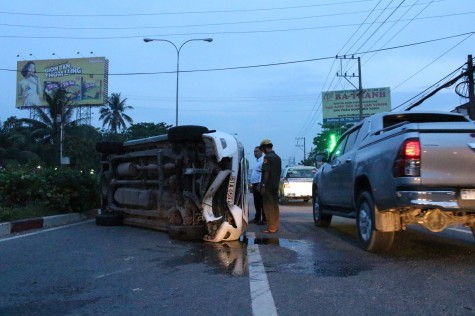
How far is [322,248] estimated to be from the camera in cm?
748

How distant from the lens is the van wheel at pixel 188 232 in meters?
7.85

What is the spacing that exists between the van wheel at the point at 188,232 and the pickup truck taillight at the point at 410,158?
347 cm

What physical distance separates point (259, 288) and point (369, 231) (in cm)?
251

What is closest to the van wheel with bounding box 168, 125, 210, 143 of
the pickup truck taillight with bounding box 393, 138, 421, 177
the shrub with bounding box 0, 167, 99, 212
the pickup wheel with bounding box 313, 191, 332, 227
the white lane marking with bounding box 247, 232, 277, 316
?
the white lane marking with bounding box 247, 232, 277, 316

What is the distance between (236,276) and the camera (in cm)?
557

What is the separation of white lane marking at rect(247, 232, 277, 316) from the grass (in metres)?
5.60

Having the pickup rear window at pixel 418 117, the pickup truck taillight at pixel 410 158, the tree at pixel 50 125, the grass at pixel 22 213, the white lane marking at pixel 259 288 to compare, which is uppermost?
the tree at pixel 50 125

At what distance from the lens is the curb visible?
30.6ft

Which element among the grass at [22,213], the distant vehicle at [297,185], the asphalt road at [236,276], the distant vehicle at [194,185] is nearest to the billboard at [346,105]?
the distant vehicle at [297,185]

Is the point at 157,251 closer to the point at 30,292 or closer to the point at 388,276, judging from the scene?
the point at 30,292

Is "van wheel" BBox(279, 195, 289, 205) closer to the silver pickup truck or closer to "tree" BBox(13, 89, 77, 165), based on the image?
the silver pickup truck

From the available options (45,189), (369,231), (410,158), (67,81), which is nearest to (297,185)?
(45,189)

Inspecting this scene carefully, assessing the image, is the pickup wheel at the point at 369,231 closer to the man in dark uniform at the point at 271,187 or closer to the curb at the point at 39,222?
the man in dark uniform at the point at 271,187

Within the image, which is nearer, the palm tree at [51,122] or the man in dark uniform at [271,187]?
the man in dark uniform at [271,187]
